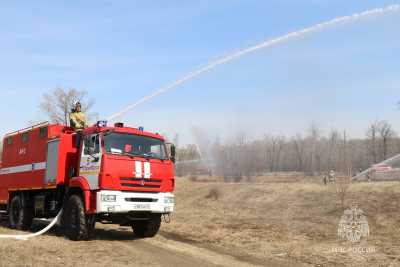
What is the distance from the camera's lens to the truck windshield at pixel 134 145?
13883 millimetres

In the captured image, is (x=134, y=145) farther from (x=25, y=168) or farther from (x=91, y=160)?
(x=25, y=168)

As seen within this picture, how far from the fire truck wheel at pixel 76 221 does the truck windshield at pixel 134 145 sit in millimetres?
1965

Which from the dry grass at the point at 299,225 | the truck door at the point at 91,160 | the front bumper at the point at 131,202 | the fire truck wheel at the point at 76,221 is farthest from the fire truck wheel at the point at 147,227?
the truck door at the point at 91,160

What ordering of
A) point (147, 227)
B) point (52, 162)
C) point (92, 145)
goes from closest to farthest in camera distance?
point (92, 145) < point (52, 162) < point (147, 227)

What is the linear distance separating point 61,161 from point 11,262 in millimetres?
5404

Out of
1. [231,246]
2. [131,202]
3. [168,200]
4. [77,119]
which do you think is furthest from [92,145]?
[231,246]

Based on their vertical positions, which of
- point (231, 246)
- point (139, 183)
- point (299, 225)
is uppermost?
point (139, 183)

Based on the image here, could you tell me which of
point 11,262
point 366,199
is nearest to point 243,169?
point 366,199

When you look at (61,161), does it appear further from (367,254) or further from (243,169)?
(243,169)

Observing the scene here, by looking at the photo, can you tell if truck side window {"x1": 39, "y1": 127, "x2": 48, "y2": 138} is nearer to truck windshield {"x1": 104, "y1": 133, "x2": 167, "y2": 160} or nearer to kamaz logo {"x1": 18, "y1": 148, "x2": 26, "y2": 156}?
kamaz logo {"x1": 18, "y1": 148, "x2": 26, "y2": 156}

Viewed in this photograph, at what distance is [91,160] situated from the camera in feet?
46.1

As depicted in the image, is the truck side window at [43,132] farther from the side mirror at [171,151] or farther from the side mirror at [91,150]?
the side mirror at [171,151]

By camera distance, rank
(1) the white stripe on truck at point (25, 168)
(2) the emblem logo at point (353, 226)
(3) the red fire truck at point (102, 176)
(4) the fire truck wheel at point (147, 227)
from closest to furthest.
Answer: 1. (3) the red fire truck at point (102, 176)
2. (4) the fire truck wheel at point (147, 227)
3. (2) the emblem logo at point (353, 226)
4. (1) the white stripe on truck at point (25, 168)

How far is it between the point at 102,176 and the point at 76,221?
193 cm
